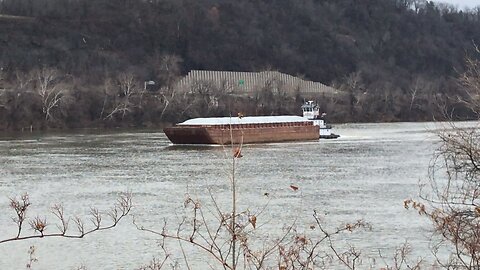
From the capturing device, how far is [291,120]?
138ft

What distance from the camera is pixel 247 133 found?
127 feet

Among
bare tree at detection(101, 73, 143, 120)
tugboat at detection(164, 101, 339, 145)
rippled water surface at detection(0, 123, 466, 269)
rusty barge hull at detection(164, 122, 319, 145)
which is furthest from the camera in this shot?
bare tree at detection(101, 73, 143, 120)

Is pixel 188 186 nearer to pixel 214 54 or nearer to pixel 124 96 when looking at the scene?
pixel 124 96

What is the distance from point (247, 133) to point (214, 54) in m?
50.7

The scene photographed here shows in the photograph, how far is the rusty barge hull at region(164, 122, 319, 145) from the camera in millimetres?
36438

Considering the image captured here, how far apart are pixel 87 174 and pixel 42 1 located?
236 feet

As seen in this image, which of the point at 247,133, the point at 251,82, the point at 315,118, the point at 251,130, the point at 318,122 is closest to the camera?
the point at 247,133

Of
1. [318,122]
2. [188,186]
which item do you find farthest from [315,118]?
[188,186]

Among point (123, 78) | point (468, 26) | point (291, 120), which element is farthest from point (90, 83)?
point (468, 26)

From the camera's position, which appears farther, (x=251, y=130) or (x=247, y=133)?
(x=251, y=130)

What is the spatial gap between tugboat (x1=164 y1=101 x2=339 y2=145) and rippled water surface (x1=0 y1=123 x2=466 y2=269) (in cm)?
156

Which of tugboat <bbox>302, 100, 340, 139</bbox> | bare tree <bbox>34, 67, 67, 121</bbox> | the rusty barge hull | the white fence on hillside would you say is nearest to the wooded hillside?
bare tree <bbox>34, 67, 67, 121</bbox>

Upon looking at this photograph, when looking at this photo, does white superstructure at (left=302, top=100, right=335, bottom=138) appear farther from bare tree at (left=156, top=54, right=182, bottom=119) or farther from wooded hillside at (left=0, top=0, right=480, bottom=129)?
bare tree at (left=156, top=54, right=182, bottom=119)

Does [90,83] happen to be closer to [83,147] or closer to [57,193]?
[83,147]
